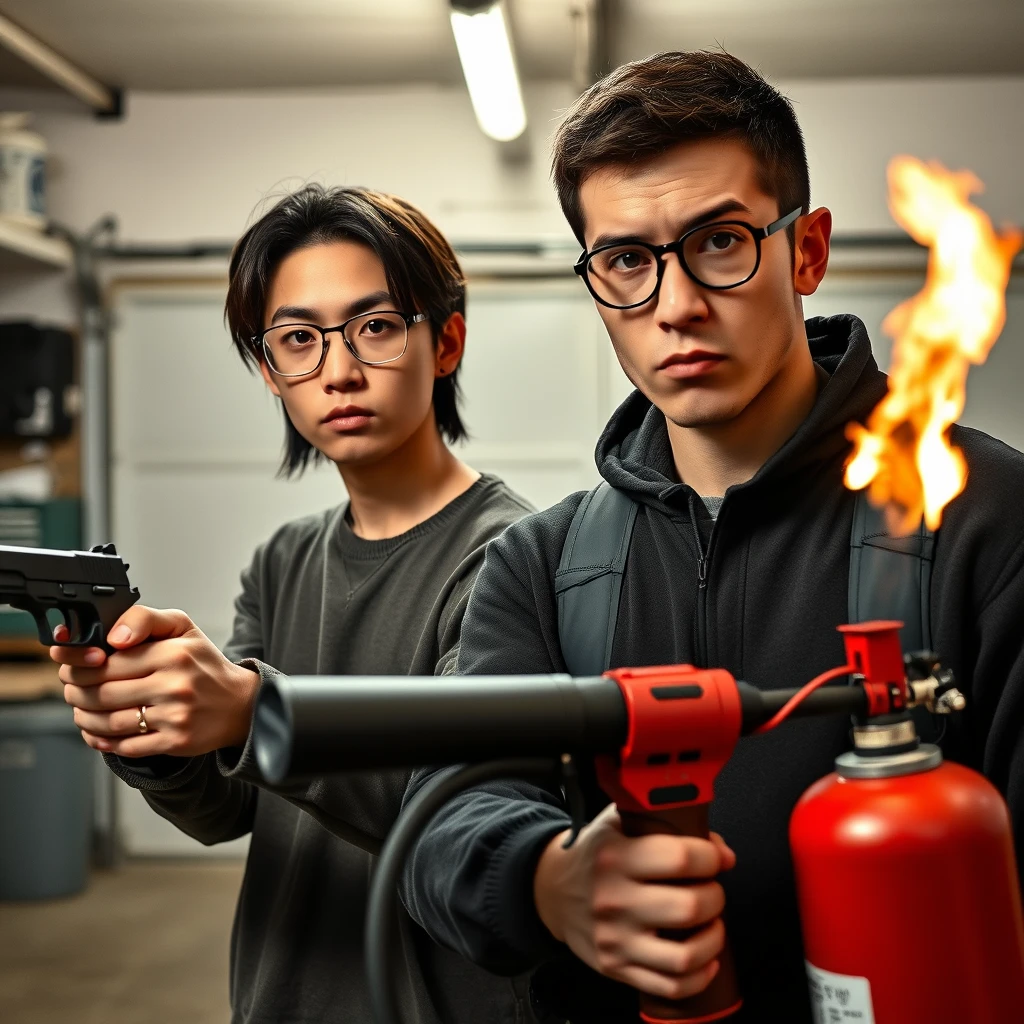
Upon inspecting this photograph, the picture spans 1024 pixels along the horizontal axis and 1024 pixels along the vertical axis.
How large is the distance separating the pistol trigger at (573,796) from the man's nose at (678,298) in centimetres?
50

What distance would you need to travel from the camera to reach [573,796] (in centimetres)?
86

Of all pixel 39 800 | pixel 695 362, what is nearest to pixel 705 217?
pixel 695 362

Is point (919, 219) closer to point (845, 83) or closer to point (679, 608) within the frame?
point (679, 608)

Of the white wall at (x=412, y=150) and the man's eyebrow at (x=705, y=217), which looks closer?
the man's eyebrow at (x=705, y=217)

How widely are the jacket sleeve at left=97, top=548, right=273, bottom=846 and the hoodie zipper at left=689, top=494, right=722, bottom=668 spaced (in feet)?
1.81

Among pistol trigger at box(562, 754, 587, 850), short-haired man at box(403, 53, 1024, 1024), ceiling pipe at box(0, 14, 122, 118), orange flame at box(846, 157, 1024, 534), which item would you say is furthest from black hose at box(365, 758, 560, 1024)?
ceiling pipe at box(0, 14, 122, 118)

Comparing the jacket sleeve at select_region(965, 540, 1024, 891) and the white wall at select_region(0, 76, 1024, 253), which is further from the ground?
the white wall at select_region(0, 76, 1024, 253)

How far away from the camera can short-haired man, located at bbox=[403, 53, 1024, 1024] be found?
104 cm

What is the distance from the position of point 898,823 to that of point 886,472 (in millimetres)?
399

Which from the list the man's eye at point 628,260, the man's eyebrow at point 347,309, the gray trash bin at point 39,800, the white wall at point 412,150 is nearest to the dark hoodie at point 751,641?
the man's eye at point 628,260

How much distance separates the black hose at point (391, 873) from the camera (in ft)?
2.59

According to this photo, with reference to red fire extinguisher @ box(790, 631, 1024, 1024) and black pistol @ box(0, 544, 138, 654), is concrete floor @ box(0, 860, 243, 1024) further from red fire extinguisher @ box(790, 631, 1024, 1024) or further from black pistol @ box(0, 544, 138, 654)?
red fire extinguisher @ box(790, 631, 1024, 1024)

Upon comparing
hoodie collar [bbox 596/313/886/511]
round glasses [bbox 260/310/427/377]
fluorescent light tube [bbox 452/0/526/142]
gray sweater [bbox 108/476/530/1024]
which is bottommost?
gray sweater [bbox 108/476/530/1024]

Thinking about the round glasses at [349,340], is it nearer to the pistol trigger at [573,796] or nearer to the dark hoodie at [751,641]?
the dark hoodie at [751,641]
